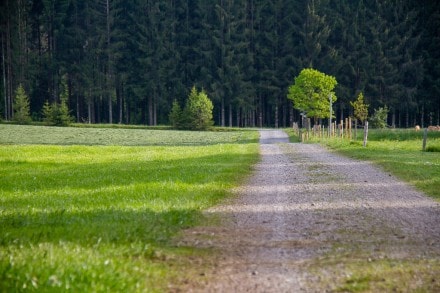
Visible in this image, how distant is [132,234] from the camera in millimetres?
8031

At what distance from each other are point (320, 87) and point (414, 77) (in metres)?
30.5

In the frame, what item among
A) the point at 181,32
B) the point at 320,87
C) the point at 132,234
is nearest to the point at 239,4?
the point at 181,32

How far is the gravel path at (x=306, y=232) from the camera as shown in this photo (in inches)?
247

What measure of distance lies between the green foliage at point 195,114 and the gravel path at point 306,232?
208 feet

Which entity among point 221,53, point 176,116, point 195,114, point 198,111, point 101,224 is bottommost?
point 101,224

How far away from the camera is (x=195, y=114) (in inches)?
3157

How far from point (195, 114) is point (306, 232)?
2832 inches

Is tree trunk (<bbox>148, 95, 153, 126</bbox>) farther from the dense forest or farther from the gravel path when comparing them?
the gravel path

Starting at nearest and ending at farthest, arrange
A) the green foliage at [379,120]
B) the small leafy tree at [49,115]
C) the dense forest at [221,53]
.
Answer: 1. the green foliage at [379,120]
2. the small leafy tree at [49,115]
3. the dense forest at [221,53]

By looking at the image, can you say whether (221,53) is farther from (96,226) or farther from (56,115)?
(96,226)

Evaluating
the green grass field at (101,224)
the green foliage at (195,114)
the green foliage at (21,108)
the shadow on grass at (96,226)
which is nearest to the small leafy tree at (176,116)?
the green foliage at (195,114)

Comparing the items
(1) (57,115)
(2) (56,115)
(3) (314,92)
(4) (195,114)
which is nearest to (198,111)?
(4) (195,114)

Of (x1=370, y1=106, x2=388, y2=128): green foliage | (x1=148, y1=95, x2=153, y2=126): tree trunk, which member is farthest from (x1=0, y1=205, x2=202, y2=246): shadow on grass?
(x1=148, y1=95, x2=153, y2=126): tree trunk

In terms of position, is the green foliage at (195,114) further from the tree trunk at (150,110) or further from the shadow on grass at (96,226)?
the shadow on grass at (96,226)
